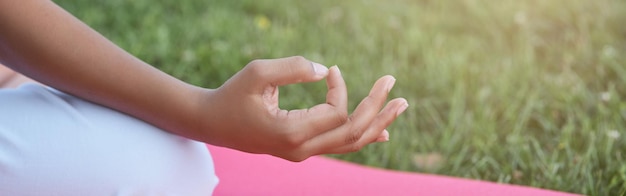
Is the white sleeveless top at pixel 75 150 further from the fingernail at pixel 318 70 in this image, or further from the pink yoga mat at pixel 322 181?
the pink yoga mat at pixel 322 181

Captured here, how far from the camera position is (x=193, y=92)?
35.1 inches

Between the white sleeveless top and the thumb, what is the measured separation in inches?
6.7

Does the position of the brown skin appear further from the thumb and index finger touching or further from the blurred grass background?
the blurred grass background

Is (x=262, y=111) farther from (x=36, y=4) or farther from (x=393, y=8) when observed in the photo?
(x=393, y=8)

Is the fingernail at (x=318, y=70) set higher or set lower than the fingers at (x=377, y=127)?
higher

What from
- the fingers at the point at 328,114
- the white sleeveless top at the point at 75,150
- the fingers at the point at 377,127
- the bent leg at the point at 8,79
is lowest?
the fingers at the point at 377,127

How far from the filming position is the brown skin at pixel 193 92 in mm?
851

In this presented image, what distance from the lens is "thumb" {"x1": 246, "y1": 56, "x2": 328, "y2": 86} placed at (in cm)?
84

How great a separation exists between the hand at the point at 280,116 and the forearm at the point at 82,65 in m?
0.04

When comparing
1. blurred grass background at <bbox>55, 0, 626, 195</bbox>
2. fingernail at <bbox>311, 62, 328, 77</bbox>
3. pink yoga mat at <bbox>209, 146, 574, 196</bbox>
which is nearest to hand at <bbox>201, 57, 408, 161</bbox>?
fingernail at <bbox>311, 62, 328, 77</bbox>

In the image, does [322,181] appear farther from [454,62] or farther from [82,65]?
[454,62]

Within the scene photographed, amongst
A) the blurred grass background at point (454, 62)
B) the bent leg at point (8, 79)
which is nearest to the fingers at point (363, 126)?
the bent leg at point (8, 79)

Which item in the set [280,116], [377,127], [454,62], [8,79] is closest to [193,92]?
[280,116]

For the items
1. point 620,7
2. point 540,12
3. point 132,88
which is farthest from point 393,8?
point 132,88
